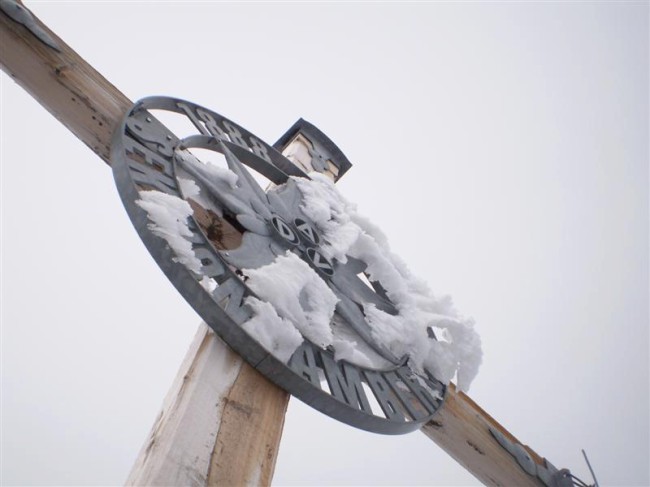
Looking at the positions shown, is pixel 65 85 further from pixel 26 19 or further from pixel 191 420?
pixel 191 420

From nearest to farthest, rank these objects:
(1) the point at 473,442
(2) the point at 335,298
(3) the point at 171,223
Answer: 1. (3) the point at 171,223
2. (2) the point at 335,298
3. (1) the point at 473,442

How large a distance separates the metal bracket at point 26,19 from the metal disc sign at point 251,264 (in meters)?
0.21

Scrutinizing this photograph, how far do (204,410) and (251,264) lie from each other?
1.08ft

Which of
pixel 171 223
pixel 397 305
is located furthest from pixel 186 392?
pixel 397 305

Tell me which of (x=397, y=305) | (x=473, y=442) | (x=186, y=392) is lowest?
(x=186, y=392)

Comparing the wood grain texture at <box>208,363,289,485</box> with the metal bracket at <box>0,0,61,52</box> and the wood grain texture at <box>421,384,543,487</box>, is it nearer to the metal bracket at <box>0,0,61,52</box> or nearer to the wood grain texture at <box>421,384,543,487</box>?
the wood grain texture at <box>421,384,543,487</box>

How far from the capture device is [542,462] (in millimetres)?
1394

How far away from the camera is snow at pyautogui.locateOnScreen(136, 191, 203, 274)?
76cm

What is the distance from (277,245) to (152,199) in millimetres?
342

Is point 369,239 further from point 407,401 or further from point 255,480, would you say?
point 255,480

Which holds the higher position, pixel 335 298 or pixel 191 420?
pixel 335 298

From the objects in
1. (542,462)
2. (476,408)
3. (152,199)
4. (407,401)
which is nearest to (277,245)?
(152,199)

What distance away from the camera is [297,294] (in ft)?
2.99

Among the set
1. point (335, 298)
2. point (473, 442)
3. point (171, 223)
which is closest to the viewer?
point (171, 223)
